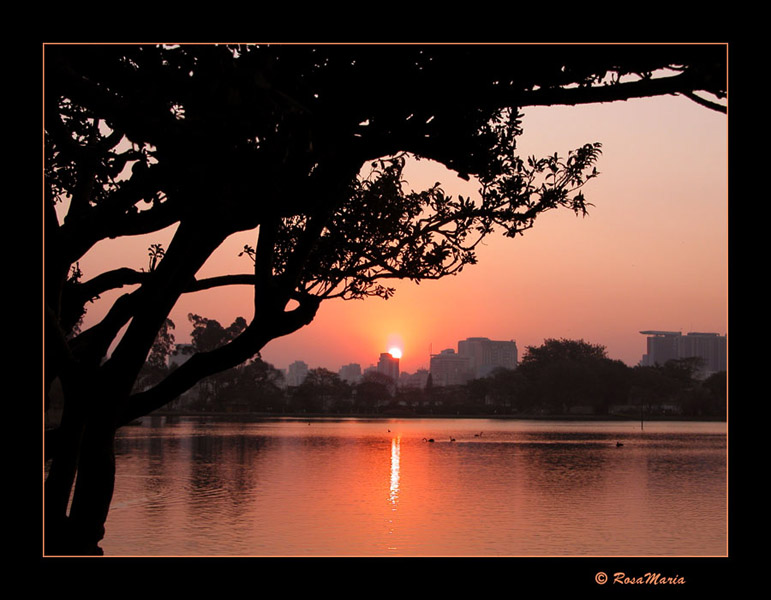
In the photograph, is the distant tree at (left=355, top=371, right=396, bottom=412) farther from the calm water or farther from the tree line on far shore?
the calm water

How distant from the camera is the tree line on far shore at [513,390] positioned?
481ft

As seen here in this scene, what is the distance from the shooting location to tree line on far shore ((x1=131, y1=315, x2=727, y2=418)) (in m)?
147

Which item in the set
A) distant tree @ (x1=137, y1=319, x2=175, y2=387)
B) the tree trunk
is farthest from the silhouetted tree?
distant tree @ (x1=137, y1=319, x2=175, y2=387)

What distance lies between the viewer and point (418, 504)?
3762 centimetres

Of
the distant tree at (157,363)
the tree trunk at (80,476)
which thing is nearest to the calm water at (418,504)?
the tree trunk at (80,476)

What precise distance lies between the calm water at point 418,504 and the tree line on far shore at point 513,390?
259 feet

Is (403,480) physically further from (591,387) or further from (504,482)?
(591,387)

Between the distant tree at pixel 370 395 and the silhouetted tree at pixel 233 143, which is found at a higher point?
the silhouetted tree at pixel 233 143

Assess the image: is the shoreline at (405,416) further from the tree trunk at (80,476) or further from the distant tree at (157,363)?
the tree trunk at (80,476)

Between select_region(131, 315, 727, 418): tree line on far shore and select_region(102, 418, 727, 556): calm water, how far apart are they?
78.8 meters

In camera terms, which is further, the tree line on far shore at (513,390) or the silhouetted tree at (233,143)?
the tree line on far shore at (513,390)

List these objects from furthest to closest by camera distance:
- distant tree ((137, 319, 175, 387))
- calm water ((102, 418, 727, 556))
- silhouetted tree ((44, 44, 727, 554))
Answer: distant tree ((137, 319, 175, 387)) < calm water ((102, 418, 727, 556)) < silhouetted tree ((44, 44, 727, 554))
